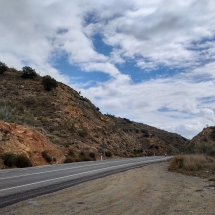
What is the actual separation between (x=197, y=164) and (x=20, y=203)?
15899 millimetres

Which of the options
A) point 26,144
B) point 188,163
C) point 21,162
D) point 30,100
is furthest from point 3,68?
point 188,163

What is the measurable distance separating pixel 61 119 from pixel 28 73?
17.8 m

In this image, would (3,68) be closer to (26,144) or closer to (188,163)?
(26,144)

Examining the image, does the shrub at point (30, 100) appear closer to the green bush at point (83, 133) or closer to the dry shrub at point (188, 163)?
the green bush at point (83, 133)

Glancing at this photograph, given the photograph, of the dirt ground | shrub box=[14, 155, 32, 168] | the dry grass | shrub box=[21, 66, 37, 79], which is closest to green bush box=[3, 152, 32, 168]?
shrub box=[14, 155, 32, 168]

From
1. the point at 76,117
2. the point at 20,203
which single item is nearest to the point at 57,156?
the point at 76,117

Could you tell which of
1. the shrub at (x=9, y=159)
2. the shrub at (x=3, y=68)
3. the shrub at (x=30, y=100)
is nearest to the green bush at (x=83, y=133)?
the shrub at (x=30, y=100)

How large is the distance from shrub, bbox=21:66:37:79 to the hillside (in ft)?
3.28

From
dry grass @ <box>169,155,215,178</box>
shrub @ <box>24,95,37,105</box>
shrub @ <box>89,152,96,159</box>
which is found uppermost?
shrub @ <box>24,95,37,105</box>

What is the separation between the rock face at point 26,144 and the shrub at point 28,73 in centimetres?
2895

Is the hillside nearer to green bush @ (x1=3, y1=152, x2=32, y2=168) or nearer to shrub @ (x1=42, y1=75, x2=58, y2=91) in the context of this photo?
shrub @ (x1=42, y1=75, x2=58, y2=91)

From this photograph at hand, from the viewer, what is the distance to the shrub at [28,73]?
188 feet

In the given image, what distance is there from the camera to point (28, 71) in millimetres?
57438

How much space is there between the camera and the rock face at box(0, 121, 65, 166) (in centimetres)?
2605
